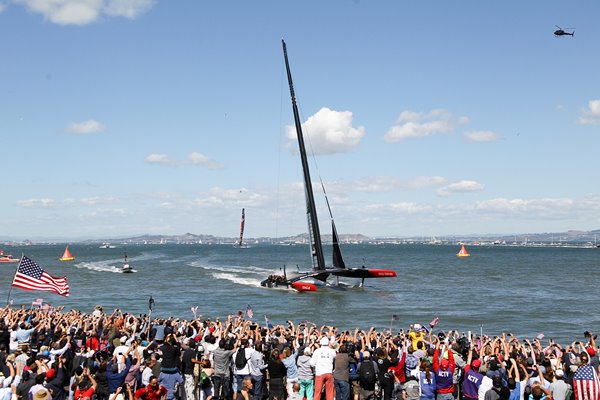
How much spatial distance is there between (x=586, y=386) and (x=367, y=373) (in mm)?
4046

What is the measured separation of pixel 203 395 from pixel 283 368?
2.02m

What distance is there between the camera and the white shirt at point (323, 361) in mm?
12320

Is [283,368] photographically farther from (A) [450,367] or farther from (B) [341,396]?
(A) [450,367]

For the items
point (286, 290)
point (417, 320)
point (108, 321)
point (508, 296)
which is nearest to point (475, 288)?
point (508, 296)

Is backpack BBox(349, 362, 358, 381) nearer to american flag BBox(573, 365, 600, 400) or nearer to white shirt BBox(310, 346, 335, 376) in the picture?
white shirt BBox(310, 346, 335, 376)

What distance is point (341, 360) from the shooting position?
12.2 m

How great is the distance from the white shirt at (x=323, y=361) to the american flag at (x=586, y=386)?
15.7ft

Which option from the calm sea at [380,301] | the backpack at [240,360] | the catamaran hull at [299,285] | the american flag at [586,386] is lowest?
the calm sea at [380,301]

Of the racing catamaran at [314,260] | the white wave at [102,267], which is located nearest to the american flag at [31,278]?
the racing catamaran at [314,260]

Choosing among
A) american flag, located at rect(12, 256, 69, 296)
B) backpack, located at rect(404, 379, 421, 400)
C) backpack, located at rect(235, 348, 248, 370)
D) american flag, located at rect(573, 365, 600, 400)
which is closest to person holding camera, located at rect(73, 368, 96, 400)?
backpack, located at rect(235, 348, 248, 370)

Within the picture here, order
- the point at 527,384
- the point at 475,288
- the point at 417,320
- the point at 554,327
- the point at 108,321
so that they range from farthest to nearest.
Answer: the point at 475,288 < the point at 417,320 < the point at 554,327 < the point at 108,321 < the point at 527,384

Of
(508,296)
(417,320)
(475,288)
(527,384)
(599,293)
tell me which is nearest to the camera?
(527,384)

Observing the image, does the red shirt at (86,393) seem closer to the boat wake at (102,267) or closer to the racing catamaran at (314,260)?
the racing catamaran at (314,260)

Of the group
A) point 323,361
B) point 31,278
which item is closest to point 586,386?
point 323,361
